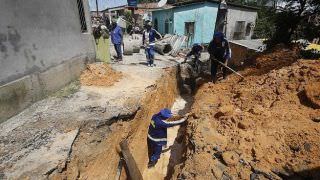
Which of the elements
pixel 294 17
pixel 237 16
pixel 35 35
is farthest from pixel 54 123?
pixel 237 16

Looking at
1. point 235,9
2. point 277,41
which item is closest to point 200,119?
point 277,41

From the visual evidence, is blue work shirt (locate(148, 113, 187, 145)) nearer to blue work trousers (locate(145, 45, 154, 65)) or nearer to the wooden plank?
the wooden plank

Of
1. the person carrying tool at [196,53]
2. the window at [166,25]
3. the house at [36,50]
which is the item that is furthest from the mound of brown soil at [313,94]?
the window at [166,25]

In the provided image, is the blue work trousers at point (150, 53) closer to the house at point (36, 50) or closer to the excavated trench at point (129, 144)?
the excavated trench at point (129, 144)

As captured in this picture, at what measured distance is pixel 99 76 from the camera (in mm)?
7168

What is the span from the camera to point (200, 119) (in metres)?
4.98

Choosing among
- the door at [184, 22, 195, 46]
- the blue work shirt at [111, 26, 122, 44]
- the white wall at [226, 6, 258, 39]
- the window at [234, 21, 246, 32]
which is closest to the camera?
the blue work shirt at [111, 26, 122, 44]

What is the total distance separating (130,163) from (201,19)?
12586mm

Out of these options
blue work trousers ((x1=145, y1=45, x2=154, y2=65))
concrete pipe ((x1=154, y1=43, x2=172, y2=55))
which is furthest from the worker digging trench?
concrete pipe ((x1=154, y1=43, x2=172, y2=55))

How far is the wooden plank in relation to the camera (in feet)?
15.0

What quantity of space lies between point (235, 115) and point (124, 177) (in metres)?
2.69

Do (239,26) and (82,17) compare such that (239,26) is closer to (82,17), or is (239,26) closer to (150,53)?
(150,53)

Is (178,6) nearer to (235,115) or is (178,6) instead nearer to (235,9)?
(235,9)

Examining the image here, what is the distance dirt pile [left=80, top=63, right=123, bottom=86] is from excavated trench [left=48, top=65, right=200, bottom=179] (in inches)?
52.6
